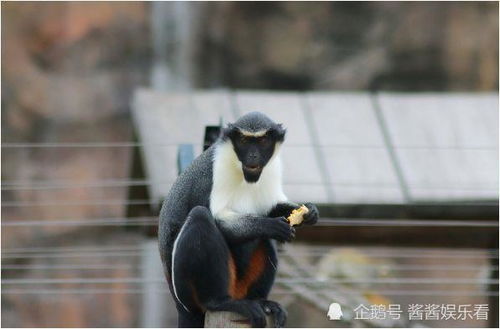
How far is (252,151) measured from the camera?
150 inches

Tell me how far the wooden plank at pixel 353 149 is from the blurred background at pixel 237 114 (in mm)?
12

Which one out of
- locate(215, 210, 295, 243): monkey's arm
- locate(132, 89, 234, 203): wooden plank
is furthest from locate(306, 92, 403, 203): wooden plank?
locate(215, 210, 295, 243): monkey's arm

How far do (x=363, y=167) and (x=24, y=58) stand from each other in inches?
173

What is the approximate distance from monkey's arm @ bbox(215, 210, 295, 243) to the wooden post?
0.27 metres

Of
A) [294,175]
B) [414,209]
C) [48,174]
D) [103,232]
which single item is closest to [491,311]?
[414,209]

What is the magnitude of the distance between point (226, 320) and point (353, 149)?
2488mm

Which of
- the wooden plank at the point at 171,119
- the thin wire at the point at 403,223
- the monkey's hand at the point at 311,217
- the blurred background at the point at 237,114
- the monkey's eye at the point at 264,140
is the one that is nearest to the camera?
the monkey's hand at the point at 311,217

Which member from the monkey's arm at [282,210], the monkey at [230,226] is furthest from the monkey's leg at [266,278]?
the monkey's arm at [282,210]

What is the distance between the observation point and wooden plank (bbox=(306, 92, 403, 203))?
575 cm

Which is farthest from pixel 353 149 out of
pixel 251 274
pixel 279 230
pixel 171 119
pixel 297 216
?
pixel 279 230

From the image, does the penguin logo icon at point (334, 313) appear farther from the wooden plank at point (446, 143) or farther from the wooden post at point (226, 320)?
the wooden post at point (226, 320)

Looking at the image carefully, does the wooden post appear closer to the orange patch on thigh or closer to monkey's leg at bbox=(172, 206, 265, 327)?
monkey's leg at bbox=(172, 206, 265, 327)

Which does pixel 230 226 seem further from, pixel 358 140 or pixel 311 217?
pixel 358 140

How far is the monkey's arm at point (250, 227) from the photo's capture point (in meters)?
3.63
